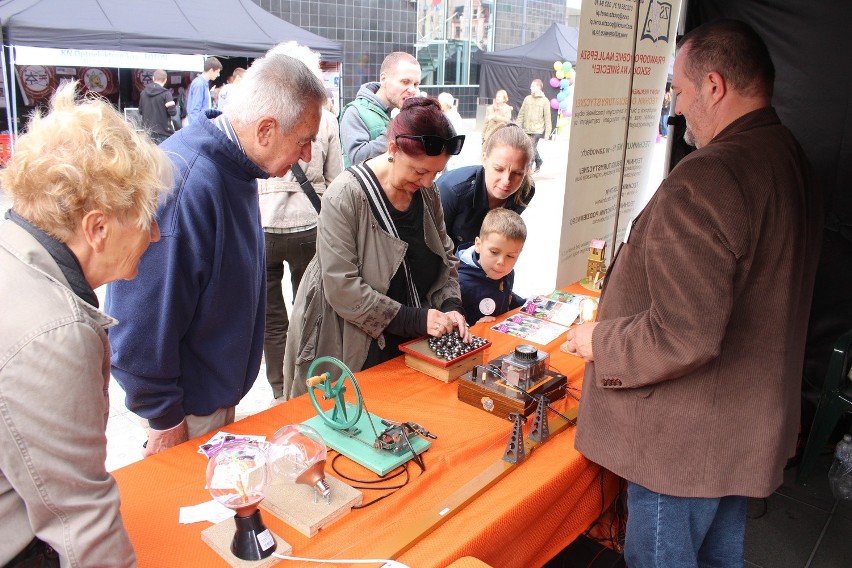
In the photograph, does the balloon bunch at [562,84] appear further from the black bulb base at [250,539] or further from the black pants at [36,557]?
the black pants at [36,557]

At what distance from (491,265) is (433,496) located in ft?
4.62

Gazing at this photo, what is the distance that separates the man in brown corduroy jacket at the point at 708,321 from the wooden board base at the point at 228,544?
0.85m

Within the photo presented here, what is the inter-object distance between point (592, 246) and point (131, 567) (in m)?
2.76

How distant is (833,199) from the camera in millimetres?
3271

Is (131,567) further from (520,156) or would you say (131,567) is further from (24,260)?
(520,156)

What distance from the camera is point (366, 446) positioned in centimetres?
168

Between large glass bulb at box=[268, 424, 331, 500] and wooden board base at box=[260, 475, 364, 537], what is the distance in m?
0.03

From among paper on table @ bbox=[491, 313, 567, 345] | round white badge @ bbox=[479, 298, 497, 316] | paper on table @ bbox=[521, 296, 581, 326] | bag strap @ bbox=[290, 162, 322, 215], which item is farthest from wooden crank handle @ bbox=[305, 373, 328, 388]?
bag strap @ bbox=[290, 162, 322, 215]

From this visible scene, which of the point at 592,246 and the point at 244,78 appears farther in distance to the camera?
the point at 592,246

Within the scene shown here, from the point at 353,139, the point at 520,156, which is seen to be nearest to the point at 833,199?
the point at 520,156

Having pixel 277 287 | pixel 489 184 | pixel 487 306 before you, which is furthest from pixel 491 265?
pixel 277 287

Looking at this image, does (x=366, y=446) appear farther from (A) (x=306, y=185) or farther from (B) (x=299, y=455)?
(A) (x=306, y=185)

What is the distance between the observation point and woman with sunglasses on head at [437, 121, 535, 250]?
2920 mm

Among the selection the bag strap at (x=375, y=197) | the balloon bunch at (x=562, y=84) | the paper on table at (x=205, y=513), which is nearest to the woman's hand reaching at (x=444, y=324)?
the bag strap at (x=375, y=197)
